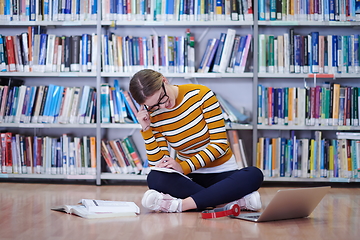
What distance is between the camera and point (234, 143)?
A: 3.45 meters

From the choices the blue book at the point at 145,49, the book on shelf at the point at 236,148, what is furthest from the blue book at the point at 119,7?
the book on shelf at the point at 236,148

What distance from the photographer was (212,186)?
2209 mm

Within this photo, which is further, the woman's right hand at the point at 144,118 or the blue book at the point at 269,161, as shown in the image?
the blue book at the point at 269,161

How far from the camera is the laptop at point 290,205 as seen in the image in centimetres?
189

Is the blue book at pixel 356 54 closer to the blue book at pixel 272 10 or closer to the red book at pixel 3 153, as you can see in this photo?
the blue book at pixel 272 10

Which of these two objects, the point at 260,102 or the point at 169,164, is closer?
the point at 169,164

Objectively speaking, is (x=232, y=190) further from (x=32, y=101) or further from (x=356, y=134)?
(x=32, y=101)

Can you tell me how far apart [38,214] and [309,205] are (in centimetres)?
133

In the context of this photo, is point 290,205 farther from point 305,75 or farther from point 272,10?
point 272,10

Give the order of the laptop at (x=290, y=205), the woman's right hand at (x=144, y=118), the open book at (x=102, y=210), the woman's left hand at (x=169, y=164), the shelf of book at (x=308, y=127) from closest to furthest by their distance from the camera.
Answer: the laptop at (x=290, y=205)
the open book at (x=102, y=210)
the woman's left hand at (x=169, y=164)
the woman's right hand at (x=144, y=118)
the shelf of book at (x=308, y=127)

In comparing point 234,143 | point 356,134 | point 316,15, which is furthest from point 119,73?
point 356,134

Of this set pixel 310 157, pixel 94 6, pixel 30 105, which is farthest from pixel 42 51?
pixel 310 157

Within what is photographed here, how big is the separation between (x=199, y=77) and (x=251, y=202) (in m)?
1.43

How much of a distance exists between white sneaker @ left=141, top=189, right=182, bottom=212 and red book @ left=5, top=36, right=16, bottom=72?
1.93m
